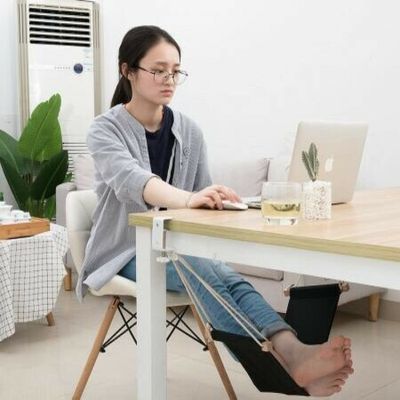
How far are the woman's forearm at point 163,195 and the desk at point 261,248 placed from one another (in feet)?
0.41

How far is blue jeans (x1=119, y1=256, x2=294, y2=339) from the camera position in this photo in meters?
1.78

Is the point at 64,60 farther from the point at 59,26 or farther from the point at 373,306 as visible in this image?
the point at 373,306

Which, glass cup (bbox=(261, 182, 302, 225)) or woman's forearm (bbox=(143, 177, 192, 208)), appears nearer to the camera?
glass cup (bbox=(261, 182, 302, 225))

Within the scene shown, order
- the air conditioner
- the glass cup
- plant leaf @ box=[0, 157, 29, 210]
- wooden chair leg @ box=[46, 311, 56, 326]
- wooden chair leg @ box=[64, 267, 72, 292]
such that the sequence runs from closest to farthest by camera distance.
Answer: the glass cup → wooden chair leg @ box=[46, 311, 56, 326] → wooden chair leg @ box=[64, 267, 72, 292] → plant leaf @ box=[0, 157, 29, 210] → the air conditioner

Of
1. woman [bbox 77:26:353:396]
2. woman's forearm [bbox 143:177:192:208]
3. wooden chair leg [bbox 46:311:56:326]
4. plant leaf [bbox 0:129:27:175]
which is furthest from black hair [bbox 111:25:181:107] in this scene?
plant leaf [bbox 0:129:27:175]

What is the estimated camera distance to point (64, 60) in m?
4.95

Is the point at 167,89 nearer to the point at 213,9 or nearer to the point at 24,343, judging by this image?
the point at 24,343

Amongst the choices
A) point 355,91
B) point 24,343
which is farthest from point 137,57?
point 355,91

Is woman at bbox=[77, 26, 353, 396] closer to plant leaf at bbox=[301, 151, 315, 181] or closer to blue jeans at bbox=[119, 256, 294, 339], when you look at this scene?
blue jeans at bbox=[119, 256, 294, 339]

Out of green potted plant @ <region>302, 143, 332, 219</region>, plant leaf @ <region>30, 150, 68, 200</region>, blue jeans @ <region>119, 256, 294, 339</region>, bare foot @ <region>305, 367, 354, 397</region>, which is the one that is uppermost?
green potted plant @ <region>302, 143, 332, 219</region>

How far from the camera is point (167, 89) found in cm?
226

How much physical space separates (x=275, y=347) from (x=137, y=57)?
1.03 m

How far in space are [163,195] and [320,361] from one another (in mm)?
607

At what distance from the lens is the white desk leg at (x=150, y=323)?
174 centimetres
